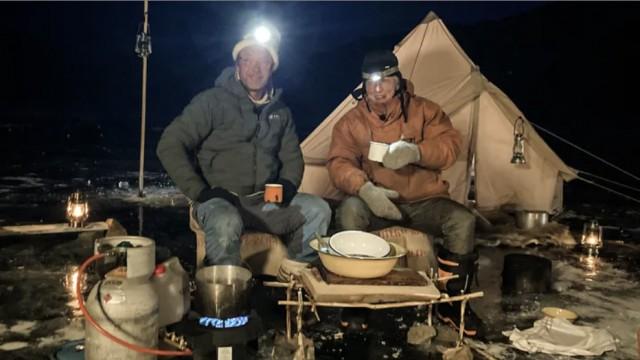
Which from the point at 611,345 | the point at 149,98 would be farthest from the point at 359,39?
the point at 611,345

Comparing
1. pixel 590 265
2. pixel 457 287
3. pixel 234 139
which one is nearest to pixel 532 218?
pixel 590 265

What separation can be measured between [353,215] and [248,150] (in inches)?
36.9

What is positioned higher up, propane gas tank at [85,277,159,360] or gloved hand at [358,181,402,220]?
gloved hand at [358,181,402,220]

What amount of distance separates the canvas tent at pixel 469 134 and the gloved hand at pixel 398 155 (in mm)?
2210

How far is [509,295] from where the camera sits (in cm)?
477

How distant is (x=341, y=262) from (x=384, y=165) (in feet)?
4.78

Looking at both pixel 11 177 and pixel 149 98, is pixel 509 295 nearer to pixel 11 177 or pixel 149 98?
pixel 11 177

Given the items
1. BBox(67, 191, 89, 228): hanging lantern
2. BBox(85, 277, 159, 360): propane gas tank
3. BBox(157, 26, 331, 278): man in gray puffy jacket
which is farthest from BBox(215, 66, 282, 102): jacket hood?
BBox(67, 191, 89, 228): hanging lantern

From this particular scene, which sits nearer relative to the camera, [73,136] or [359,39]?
[73,136]

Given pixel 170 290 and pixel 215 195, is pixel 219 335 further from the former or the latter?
pixel 215 195

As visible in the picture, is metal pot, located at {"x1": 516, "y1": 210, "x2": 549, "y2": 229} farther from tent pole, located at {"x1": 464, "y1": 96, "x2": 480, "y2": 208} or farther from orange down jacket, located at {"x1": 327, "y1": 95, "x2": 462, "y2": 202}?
orange down jacket, located at {"x1": 327, "y1": 95, "x2": 462, "y2": 202}

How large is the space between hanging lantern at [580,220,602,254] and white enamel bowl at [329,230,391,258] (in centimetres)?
358

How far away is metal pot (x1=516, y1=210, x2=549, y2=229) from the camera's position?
691cm

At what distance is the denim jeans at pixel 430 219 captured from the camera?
4.29 m
